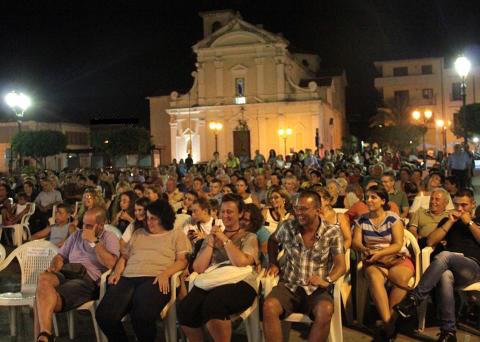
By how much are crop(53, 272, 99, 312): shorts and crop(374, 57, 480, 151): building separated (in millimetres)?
48166

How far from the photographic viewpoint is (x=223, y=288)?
4.86 m

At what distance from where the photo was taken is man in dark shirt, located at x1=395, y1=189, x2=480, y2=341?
5.09 m

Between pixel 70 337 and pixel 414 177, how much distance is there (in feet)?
22.0

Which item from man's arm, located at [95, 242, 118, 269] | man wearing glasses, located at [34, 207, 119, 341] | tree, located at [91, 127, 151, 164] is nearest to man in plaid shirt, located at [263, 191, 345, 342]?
man's arm, located at [95, 242, 118, 269]

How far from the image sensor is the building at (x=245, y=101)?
4144cm

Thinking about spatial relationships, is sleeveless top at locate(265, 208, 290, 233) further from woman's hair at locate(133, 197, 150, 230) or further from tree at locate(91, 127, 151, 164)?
tree at locate(91, 127, 151, 164)

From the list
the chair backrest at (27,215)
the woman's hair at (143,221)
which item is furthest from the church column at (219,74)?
the woman's hair at (143,221)

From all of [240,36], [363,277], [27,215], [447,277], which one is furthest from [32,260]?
[240,36]

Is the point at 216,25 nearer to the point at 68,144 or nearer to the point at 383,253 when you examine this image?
the point at 68,144

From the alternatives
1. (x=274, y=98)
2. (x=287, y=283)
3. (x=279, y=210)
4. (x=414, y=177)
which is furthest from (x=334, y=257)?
(x=274, y=98)

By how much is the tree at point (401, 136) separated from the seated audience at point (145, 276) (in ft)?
138

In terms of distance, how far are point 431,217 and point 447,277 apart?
1.34 metres

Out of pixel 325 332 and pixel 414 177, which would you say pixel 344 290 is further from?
pixel 414 177

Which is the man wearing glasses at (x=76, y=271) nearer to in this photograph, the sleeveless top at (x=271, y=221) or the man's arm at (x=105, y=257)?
the man's arm at (x=105, y=257)
